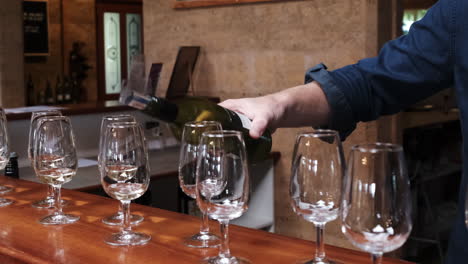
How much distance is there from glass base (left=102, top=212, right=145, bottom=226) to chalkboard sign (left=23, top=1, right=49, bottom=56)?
19.1 ft

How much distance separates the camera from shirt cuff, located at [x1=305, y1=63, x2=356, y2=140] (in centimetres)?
150

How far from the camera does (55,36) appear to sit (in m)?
7.17

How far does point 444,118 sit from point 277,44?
1533 mm

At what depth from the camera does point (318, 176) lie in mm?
962

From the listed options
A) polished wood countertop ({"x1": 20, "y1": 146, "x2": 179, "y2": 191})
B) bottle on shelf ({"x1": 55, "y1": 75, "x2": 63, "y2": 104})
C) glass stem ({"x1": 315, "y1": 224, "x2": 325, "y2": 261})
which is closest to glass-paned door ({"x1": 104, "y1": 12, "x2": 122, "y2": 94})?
bottle on shelf ({"x1": 55, "y1": 75, "x2": 63, "y2": 104})

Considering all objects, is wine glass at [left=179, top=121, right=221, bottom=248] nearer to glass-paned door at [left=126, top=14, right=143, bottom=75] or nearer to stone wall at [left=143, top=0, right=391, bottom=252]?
stone wall at [left=143, top=0, right=391, bottom=252]

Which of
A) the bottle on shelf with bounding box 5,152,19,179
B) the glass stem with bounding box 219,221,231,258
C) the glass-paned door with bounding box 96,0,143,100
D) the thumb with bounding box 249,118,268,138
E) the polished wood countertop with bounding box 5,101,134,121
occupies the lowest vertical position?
the bottle on shelf with bounding box 5,152,19,179

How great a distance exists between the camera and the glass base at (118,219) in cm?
140

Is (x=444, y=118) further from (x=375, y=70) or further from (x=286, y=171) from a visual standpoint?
(x=375, y=70)

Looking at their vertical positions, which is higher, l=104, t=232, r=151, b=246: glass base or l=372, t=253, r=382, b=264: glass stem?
l=372, t=253, r=382, b=264: glass stem

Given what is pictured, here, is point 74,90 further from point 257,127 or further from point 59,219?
point 257,127

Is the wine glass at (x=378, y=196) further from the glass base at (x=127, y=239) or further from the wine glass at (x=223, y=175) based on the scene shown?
the glass base at (x=127, y=239)

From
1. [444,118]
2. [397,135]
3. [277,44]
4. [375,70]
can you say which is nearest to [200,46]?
[277,44]

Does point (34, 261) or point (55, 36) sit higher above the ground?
point (55, 36)
